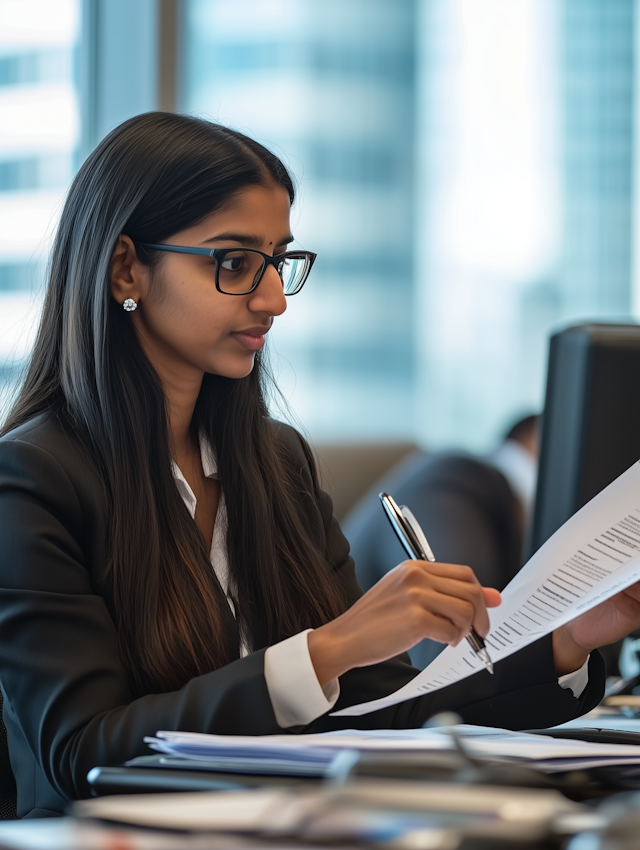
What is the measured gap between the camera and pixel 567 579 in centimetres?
82

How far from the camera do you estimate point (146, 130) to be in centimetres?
108

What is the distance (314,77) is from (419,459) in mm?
2309

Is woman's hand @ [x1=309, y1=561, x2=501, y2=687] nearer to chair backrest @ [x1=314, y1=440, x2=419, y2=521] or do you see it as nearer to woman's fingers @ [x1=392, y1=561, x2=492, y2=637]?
woman's fingers @ [x1=392, y1=561, x2=492, y2=637]

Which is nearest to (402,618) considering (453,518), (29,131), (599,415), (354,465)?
(599,415)

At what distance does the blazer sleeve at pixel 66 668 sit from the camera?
778 millimetres

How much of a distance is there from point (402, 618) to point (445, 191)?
13.4 feet

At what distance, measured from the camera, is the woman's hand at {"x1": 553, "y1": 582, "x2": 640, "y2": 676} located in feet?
3.19

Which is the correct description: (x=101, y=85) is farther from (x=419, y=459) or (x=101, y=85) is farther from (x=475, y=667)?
(x=475, y=667)

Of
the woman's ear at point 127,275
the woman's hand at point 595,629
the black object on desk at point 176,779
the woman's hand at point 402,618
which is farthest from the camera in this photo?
the woman's ear at point 127,275

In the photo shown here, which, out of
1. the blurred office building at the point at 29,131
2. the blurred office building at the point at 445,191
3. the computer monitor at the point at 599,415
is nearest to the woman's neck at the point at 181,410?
the computer monitor at the point at 599,415

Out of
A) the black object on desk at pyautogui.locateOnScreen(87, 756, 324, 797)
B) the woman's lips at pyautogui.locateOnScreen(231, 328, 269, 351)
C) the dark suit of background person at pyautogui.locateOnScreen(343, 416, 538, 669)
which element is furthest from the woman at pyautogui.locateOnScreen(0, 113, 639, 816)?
the dark suit of background person at pyautogui.locateOnScreen(343, 416, 538, 669)

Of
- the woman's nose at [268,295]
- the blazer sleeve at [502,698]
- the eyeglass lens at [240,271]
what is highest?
the eyeglass lens at [240,271]

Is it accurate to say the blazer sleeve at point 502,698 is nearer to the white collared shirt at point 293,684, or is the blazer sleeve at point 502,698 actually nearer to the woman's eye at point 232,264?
the white collared shirt at point 293,684

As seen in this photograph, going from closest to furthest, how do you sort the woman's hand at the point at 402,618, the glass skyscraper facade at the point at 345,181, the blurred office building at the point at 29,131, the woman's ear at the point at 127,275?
the woman's hand at the point at 402,618
the woman's ear at the point at 127,275
the blurred office building at the point at 29,131
the glass skyscraper facade at the point at 345,181
